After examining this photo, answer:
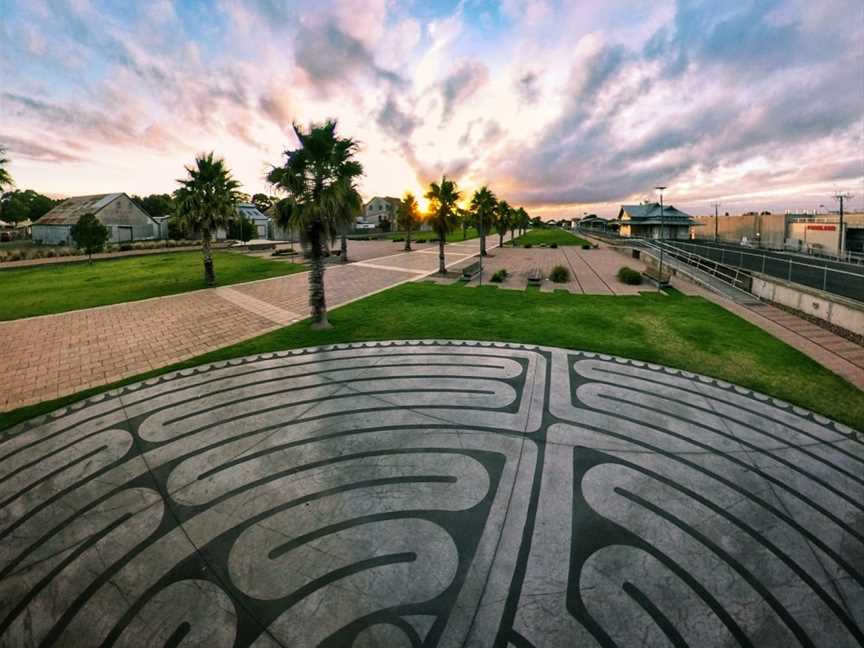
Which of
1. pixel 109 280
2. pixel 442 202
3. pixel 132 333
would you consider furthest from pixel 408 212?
pixel 132 333

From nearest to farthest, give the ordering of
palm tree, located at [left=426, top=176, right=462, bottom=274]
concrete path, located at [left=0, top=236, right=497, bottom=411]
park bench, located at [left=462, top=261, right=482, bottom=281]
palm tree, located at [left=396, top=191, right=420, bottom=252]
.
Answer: concrete path, located at [left=0, top=236, right=497, bottom=411], park bench, located at [left=462, top=261, right=482, bottom=281], palm tree, located at [left=426, top=176, right=462, bottom=274], palm tree, located at [left=396, top=191, right=420, bottom=252]

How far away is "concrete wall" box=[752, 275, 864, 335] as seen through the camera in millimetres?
14890

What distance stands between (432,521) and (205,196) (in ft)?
74.0

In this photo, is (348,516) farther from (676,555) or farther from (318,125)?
(318,125)

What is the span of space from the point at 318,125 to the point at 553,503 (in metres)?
14.0

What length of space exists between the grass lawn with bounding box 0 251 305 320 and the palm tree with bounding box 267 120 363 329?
43.1 ft

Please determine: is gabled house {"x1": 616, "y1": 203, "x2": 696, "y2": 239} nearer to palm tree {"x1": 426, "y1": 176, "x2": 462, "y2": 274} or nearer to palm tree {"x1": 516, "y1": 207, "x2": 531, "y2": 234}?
palm tree {"x1": 516, "y1": 207, "x2": 531, "y2": 234}

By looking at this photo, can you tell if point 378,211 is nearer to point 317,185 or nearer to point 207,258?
point 207,258

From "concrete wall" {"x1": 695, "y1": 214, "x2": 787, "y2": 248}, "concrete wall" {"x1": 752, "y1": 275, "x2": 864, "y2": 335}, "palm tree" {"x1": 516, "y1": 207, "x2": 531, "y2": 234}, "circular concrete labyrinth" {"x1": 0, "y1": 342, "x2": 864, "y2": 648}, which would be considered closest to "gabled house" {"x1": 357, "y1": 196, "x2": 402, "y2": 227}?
"palm tree" {"x1": 516, "y1": 207, "x2": 531, "y2": 234}

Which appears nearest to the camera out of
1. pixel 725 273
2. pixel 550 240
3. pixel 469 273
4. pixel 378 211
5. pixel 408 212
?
pixel 725 273

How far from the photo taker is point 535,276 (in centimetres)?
2994

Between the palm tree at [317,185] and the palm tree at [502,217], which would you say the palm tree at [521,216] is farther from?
the palm tree at [317,185]

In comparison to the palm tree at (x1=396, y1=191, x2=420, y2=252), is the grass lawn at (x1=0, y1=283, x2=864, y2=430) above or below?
below

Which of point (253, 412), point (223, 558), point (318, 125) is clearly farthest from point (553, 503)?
point (318, 125)
